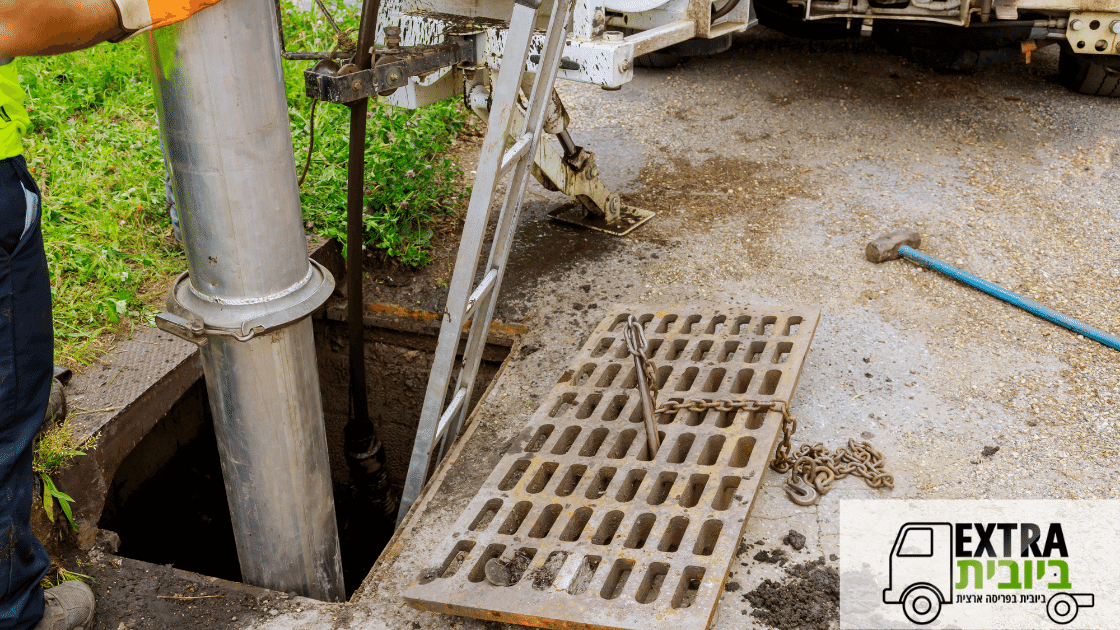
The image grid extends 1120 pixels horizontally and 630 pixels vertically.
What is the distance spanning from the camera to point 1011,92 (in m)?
5.78

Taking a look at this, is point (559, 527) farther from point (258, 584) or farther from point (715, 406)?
point (258, 584)

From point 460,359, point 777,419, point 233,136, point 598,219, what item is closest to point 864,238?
point 598,219

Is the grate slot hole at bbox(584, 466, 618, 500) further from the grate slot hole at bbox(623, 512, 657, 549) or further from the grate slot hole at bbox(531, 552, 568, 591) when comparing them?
the grate slot hole at bbox(531, 552, 568, 591)

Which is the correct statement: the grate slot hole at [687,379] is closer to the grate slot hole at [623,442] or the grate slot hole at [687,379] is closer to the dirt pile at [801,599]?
the grate slot hole at [623,442]

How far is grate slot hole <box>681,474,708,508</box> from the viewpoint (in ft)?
8.36

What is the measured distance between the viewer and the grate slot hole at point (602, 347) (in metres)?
3.29

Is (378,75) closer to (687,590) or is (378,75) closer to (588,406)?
(588,406)

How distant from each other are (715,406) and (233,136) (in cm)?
171

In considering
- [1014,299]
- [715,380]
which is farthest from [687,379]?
[1014,299]

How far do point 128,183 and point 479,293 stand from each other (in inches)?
87.3

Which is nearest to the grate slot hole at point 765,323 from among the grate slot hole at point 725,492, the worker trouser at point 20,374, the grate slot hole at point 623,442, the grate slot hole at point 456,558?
the grate slot hole at point 623,442

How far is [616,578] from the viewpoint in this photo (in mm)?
Answer: 2334

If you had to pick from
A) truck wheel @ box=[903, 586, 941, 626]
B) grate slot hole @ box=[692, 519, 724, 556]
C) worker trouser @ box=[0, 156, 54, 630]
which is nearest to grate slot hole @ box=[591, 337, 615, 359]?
grate slot hole @ box=[692, 519, 724, 556]

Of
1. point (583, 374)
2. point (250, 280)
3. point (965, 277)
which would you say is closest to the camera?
point (250, 280)
